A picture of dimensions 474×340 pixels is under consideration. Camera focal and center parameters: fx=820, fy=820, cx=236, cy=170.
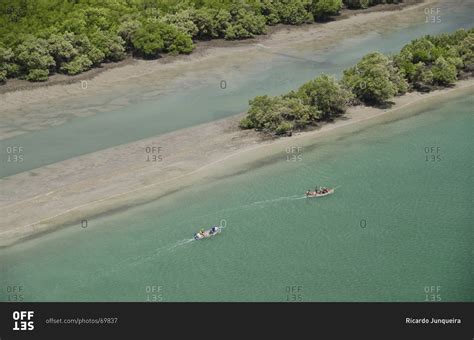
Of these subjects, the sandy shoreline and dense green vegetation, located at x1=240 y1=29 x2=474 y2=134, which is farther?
dense green vegetation, located at x1=240 y1=29 x2=474 y2=134

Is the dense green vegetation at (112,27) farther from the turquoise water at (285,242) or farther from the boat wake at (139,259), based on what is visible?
the boat wake at (139,259)

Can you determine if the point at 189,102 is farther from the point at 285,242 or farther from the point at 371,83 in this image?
the point at 285,242

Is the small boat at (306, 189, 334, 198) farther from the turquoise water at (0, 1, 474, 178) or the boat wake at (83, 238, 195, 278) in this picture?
the turquoise water at (0, 1, 474, 178)

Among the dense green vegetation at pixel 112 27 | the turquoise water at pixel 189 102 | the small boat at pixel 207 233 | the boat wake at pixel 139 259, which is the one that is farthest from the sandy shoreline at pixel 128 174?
the dense green vegetation at pixel 112 27

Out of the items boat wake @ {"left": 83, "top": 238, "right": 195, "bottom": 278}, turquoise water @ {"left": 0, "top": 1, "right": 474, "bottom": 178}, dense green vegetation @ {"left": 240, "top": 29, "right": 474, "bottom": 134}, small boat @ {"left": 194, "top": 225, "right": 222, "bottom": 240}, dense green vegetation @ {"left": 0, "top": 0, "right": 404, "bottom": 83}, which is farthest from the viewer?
dense green vegetation @ {"left": 0, "top": 0, "right": 404, "bottom": 83}

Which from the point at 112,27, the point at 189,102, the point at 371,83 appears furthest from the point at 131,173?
the point at 112,27

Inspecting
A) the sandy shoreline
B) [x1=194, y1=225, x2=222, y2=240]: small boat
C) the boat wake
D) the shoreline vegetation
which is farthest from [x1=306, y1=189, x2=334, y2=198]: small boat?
the boat wake
